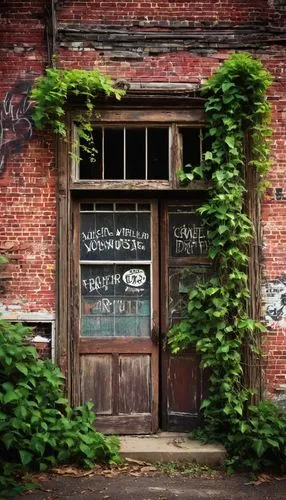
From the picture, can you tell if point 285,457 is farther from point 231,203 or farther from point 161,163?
point 161,163

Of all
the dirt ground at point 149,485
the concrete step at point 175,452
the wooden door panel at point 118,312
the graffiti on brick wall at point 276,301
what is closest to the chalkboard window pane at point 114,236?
the wooden door panel at point 118,312

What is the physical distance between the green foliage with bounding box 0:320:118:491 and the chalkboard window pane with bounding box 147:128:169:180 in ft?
8.01

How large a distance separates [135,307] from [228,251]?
1.34m

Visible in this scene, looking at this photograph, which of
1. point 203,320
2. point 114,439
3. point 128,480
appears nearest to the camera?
point 128,480

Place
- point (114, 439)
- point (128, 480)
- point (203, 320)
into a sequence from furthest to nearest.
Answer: point (203, 320)
point (114, 439)
point (128, 480)

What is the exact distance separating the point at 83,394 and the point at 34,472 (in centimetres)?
119

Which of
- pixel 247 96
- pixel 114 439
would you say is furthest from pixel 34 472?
pixel 247 96

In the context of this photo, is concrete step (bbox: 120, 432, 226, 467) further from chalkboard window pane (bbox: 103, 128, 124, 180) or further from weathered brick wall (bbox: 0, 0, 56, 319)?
chalkboard window pane (bbox: 103, 128, 124, 180)

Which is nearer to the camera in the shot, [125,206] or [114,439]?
[114,439]

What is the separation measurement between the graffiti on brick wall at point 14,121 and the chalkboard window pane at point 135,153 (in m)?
1.21

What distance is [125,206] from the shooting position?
23.7 feet

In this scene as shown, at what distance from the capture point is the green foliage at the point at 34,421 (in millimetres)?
5934

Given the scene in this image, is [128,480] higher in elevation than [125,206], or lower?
lower

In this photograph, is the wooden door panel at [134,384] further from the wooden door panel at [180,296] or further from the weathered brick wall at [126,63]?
the weathered brick wall at [126,63]
